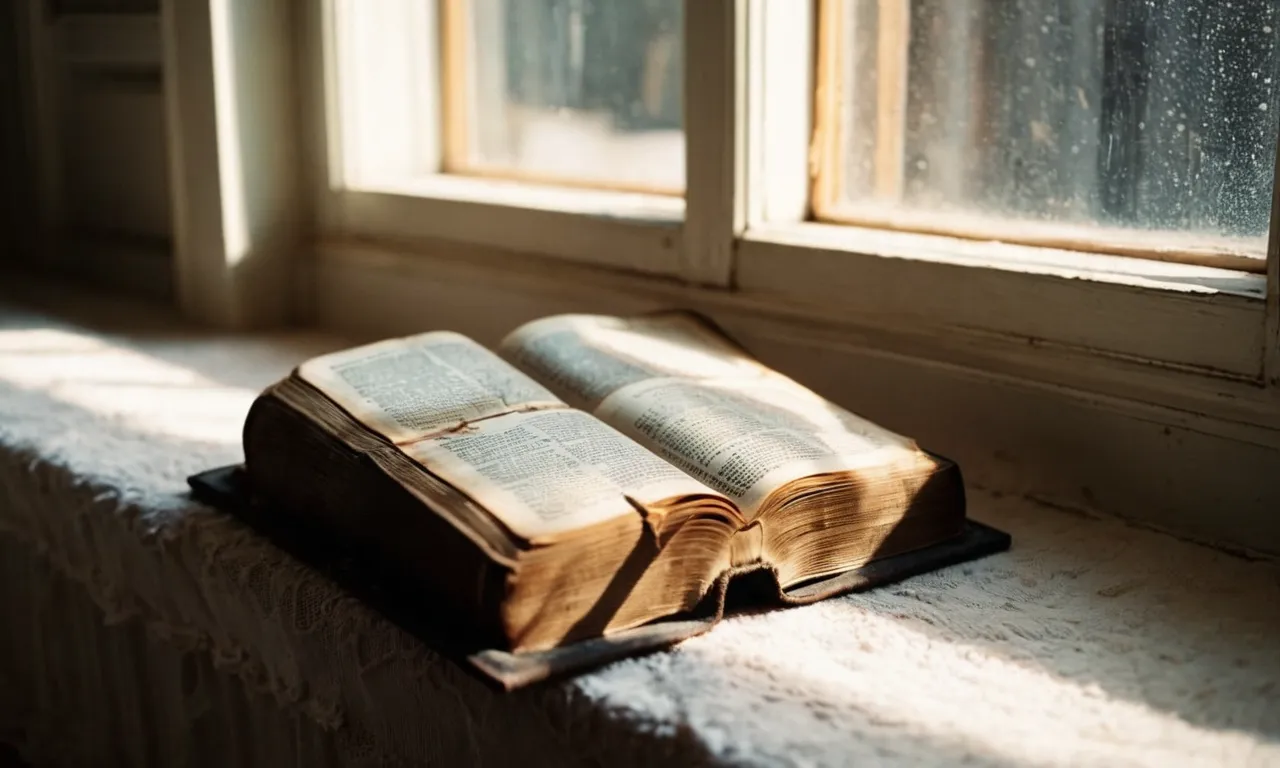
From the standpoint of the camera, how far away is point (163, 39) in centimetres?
150

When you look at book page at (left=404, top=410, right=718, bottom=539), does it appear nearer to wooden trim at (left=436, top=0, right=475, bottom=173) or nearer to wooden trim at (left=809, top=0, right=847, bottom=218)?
wooden trim at (left=809, top=0, right=847, bottom=218)

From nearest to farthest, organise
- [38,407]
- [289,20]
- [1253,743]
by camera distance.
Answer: [1253,743], [38,407], [289,20]

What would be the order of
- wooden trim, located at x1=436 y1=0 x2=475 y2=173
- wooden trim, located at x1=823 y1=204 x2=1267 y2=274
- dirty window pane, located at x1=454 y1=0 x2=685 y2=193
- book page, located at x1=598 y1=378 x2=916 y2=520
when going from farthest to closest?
wooden trim, located at x1=436 y1=0 x2=475 y2=173 → dirty window pane, located at x1=454 y1=0 x2=685 y2=193 → wooden trim, located at x1=823 y1=204 x2=1267 y2=274 → book page, located at x1=598 y1=378 x2=916 y2=520

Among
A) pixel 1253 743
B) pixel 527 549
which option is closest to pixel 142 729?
pixel 527 549

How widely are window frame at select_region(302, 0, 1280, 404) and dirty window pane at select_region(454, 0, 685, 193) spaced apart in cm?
4

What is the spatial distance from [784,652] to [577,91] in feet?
2.61

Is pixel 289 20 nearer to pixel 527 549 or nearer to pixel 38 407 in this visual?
pixel 38 407

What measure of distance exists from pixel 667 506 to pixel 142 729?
1.75 ft

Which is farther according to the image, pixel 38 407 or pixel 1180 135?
pixel 38 407

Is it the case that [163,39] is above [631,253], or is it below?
above

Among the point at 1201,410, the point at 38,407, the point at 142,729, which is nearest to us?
the point at 1201,410

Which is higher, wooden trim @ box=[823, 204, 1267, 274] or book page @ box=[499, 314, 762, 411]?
wooden trim @ box=[823, 204, 1267, 274]

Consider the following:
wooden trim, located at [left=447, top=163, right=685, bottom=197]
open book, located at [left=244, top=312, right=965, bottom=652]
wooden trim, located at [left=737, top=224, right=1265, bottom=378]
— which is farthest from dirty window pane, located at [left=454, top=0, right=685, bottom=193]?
open book, located at [left=244, top=312, right=965, bottom=652]

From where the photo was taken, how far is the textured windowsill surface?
1.92 feet
